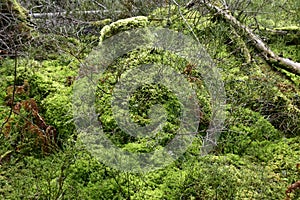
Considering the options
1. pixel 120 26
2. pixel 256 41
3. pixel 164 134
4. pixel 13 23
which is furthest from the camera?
pixel 13 23

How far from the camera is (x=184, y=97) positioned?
3273mm

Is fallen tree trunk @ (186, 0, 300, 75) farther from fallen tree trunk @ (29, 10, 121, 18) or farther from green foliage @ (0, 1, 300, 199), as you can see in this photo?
fallen tree trunk @ (29, 10, 121, 18)

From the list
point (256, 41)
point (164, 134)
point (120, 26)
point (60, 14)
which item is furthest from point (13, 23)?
point (256, 41)

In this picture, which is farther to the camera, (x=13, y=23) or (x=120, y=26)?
(x=13, y=23)

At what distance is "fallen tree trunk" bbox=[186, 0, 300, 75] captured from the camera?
13.0ft

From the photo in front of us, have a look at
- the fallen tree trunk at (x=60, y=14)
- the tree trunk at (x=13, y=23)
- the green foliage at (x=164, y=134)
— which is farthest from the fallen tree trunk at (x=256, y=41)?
the tree trunk at (x=13, y=23)

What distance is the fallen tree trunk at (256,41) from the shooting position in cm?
397

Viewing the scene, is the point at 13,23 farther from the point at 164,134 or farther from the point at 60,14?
the point at 164,134

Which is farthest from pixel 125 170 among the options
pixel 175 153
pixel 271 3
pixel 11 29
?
pixel 271 3

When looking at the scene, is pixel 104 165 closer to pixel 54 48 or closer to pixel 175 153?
pixel 175 153

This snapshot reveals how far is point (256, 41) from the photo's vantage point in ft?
14.0

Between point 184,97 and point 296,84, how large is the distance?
1646mm

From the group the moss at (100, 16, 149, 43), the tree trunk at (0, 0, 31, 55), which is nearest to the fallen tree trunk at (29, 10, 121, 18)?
the tree trunk at (0, 0, 31, 55)

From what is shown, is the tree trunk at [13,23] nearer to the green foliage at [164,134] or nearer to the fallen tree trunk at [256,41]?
the green foliage at [164,134]
